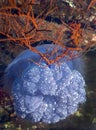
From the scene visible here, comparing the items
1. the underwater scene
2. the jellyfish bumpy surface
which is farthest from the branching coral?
the jellyfish bumpy surface

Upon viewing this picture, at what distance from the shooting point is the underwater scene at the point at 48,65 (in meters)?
3.12

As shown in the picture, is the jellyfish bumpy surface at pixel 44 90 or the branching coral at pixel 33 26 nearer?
the jellyfish bumpy surface at pixel 44 90

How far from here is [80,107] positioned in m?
3.46

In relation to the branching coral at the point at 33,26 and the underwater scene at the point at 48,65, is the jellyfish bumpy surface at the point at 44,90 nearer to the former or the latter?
the underwater scene at the point at 48,65

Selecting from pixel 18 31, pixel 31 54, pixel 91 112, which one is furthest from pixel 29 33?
pixel 91 112

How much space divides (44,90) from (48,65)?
0.35 meters

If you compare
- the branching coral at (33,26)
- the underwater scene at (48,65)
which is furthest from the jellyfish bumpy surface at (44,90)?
the branching coral at (33,26)

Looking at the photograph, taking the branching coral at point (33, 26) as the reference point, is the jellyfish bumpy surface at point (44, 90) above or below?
below

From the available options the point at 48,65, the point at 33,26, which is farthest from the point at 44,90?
the point at 33,26

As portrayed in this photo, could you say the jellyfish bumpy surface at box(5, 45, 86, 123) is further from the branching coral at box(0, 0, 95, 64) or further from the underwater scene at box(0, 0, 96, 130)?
the branching coral at box(0, 0, 95, 64)

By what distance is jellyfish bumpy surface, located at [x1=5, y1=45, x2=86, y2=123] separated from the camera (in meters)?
3.07

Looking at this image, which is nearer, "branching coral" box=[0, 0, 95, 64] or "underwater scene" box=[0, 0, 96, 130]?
"underwater scene" box=[0, 0, 96, 130]

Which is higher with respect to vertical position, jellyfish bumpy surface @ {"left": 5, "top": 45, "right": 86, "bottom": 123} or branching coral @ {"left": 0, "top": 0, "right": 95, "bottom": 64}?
branching coral @ {"left": 0, "top": 0, "right": 95, "bottom": 64}

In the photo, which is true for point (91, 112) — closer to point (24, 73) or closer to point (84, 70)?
point (84, 70)
